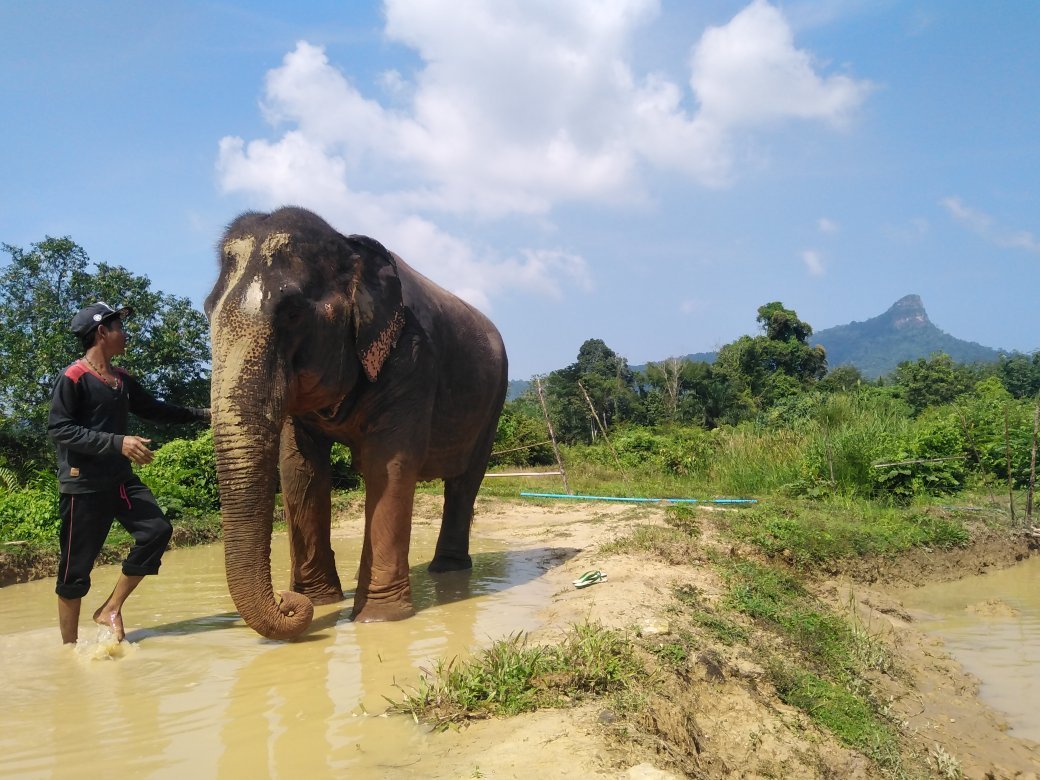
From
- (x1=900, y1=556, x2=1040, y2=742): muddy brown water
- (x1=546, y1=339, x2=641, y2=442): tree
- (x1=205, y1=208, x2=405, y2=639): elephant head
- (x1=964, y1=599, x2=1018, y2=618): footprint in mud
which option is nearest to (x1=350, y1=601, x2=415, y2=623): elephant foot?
(x1=205, y1=208, x2=405, y2=639): elephant head

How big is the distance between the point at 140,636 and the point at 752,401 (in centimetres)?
3298

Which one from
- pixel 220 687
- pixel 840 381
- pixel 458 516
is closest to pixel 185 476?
pixel 458 516

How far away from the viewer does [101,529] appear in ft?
15.1

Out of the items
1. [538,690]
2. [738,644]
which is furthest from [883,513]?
[538,690]

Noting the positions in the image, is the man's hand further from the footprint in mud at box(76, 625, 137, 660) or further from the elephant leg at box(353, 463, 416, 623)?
the elephant leg at box(353, 463, 416, 623)

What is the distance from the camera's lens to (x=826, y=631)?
5.62m

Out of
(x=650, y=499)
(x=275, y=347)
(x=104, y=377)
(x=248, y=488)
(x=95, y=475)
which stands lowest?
(x=650, y=499)

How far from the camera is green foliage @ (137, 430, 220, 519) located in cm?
1070

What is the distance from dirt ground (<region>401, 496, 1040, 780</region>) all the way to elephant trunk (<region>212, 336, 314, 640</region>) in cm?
153

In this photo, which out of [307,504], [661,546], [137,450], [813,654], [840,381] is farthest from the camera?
[840,381]

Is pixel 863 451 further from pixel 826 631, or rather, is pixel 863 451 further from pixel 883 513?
pixel 826 631

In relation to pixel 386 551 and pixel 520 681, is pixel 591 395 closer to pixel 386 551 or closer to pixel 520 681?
pixel 386 551

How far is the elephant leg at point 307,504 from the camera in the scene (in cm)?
575

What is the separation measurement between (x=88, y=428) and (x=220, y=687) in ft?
5.38
